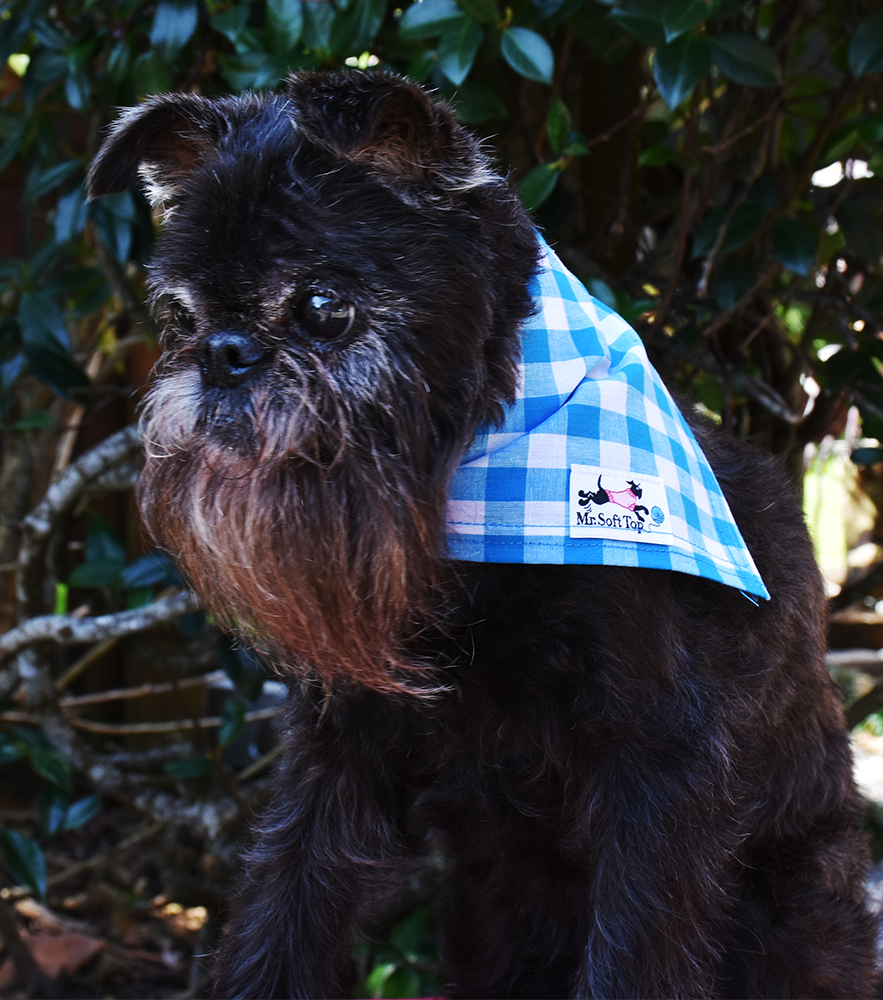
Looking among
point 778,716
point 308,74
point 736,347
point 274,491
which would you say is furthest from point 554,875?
point 736,347

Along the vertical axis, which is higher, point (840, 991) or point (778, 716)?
point (778, 716)

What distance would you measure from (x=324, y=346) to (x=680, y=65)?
3.46 ft

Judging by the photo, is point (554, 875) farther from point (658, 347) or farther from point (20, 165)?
point (20, 165)

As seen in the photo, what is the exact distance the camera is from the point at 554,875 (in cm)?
181

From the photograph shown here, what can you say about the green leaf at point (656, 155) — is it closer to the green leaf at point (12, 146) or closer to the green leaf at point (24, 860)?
the green leaf at point (12, 146)

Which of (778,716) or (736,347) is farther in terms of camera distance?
(736,347)

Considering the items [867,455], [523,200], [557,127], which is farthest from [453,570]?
[867,455]

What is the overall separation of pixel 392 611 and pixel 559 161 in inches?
46.2

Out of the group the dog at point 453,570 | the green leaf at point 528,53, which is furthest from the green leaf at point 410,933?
the green leaf at point 528,53

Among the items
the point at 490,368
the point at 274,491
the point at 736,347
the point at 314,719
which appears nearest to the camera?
the point at 274,491

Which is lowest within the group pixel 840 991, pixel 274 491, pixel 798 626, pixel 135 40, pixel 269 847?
pixel 840 991

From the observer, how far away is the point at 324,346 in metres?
1.33

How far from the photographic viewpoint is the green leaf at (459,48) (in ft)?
6.34

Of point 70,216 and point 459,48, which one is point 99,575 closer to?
point 70,216
